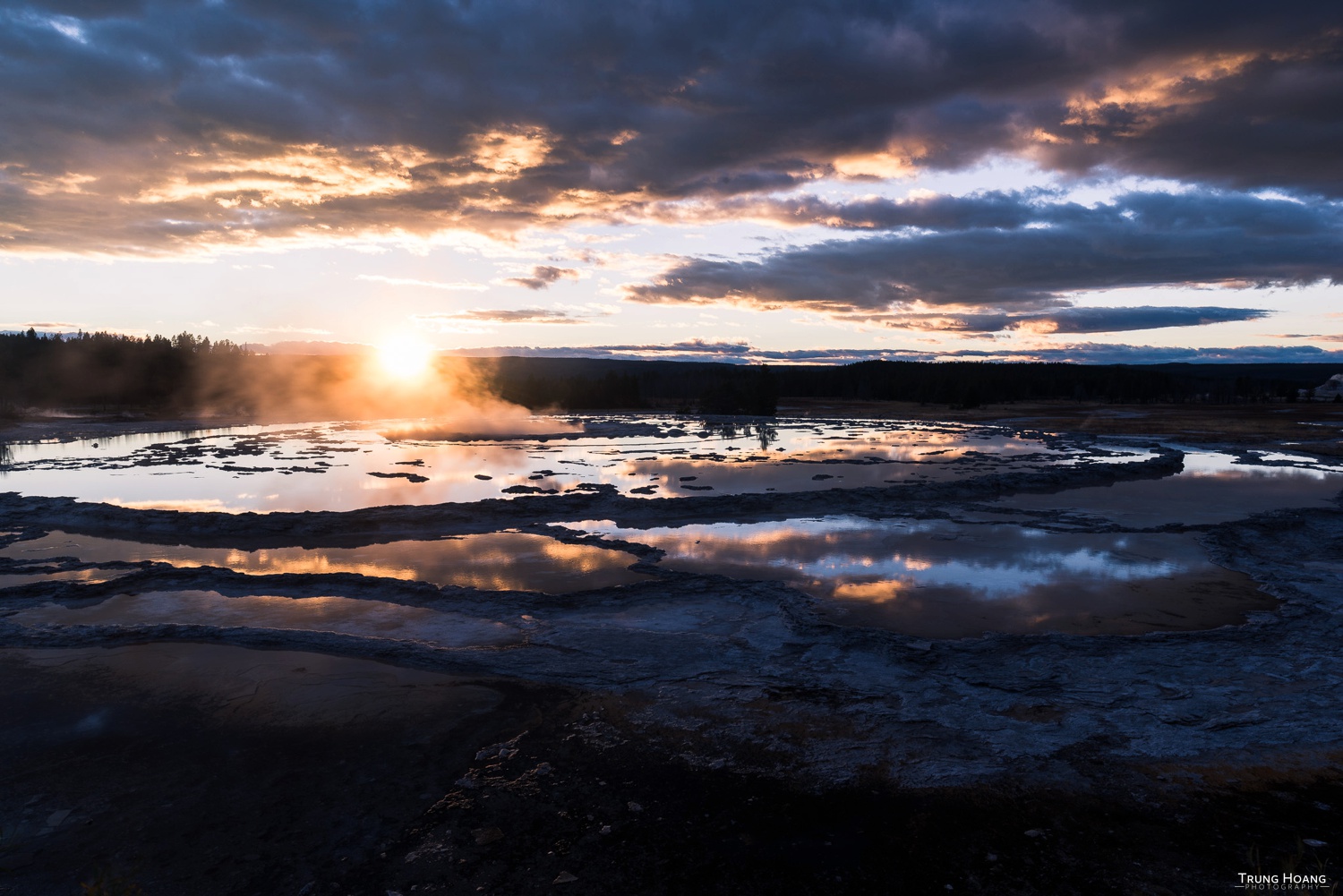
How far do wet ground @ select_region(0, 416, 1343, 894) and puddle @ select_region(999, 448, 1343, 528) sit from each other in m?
0.87

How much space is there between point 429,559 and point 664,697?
6.81 m

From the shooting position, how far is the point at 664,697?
254 inches

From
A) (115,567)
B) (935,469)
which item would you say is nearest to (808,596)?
(115,567)

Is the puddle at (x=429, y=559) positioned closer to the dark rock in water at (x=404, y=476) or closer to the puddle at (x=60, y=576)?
the puddle at (x=60, y=576)

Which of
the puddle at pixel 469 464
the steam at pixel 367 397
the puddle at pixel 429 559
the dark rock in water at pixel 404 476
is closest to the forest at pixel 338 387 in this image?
the steam at pixel 367 397

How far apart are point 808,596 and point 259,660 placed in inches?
251

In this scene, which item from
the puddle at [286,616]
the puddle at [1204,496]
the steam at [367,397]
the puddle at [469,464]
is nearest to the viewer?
the puddle at [286,616]

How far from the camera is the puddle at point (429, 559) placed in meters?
10.6

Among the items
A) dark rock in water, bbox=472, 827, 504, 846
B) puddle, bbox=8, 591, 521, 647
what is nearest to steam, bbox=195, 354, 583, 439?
puddle, bbox=8, 591, 521, 647

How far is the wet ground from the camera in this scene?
14.3 ft

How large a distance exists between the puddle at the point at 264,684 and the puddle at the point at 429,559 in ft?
10.0

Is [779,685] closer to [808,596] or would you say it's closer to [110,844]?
[808,596]

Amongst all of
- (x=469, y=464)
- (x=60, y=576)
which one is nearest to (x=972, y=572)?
(x=60, y=576)

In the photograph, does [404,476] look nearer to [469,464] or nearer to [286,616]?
[469,464]
